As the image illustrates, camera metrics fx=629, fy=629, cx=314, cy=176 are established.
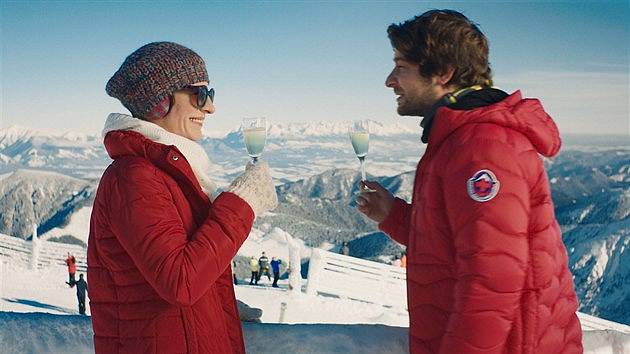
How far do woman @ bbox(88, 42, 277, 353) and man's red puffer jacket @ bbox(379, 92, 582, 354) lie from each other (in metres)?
0.50

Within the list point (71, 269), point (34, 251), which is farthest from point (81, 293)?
point (34, 251)

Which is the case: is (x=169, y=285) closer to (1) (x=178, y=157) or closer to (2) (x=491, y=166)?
(1) (x=178, y=157)

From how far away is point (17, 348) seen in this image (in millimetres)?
2225

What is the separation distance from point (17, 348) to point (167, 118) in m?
1.09

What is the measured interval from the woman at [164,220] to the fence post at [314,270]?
971cm

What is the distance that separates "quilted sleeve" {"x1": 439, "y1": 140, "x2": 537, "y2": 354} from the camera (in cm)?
139

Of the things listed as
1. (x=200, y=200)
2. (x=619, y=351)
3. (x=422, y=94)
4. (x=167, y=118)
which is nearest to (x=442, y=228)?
(x=422, y=94)

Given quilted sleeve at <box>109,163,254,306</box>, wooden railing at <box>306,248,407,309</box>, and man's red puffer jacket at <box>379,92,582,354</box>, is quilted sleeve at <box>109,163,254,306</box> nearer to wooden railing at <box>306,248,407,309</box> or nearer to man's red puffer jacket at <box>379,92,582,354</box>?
man's red puffer jacket at <box>379,92,582,354</box>

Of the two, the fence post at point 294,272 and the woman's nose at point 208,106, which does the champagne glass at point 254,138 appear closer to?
the woman's nose at point 208,106

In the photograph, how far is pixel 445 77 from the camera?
1.67 meters

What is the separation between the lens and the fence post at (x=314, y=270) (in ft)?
38.0

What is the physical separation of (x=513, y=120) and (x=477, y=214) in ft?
0.77

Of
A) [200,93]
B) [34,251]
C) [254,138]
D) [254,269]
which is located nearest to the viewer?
[200,93]

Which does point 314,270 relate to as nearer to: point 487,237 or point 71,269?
point 71,269
